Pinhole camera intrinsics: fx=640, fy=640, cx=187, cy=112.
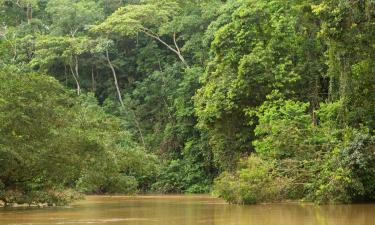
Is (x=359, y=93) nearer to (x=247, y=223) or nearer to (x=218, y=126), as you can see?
(x=247, y=223)

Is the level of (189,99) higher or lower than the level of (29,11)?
lower

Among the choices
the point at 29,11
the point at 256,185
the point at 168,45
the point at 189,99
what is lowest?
the point at 256,185

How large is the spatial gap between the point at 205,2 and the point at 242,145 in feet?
60.7

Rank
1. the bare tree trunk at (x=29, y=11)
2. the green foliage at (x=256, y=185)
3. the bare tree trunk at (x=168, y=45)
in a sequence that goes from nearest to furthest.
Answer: the green foliage at (x=256, y=185)
the bare tree trunk at (x=168, y=45)
the bare tree trunk at (x=29, y=11)

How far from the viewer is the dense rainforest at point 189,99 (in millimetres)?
21922

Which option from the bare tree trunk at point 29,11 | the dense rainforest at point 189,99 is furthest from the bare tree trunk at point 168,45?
the bare tree trunk at point 29,11

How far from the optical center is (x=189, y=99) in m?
44.5

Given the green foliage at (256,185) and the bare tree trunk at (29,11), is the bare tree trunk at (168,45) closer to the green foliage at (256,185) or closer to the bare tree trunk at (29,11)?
the bare tree trunk at (29,11)

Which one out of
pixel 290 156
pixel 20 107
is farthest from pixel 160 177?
pixel 20 107

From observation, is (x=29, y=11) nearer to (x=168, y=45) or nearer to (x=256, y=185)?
(x=168, y=45)

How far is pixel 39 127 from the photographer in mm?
23109

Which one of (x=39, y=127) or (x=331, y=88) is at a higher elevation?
(x=331, y=88)

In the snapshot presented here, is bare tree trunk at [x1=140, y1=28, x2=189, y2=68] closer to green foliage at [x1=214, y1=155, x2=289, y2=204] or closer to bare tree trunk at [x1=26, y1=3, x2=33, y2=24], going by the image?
bare tree trunk at [x1=26, y1=3, x2=33, y2=24]

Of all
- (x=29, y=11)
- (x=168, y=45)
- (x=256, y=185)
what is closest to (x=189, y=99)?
(x=168, y=45)
